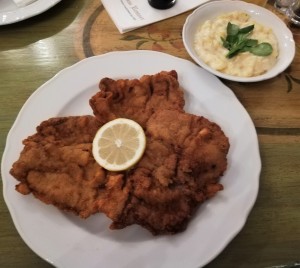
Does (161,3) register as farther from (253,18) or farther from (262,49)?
(262,49)

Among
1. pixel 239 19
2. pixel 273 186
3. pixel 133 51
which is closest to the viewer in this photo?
pixel 273 186

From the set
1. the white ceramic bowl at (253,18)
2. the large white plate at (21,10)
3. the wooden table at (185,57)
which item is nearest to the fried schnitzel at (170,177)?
the wooden table at (185,57)

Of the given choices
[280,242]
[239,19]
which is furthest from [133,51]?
[280,242]

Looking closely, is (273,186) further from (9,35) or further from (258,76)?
(9,35)

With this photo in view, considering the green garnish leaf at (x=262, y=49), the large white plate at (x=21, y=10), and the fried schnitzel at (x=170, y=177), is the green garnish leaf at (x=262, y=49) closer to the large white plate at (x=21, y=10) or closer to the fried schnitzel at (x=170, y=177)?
the fried schnitzel at (x=170, y=177)

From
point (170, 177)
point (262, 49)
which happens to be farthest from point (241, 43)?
point (170, 177)

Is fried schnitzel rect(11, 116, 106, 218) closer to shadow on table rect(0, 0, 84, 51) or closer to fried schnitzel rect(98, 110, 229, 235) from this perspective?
fried schnitzel rect(98, 110, 229, 235)

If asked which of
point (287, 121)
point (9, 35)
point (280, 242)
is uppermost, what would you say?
point (9, 35)

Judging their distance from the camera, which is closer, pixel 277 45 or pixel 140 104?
pixel 140 104

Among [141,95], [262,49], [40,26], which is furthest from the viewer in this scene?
[40,26]
